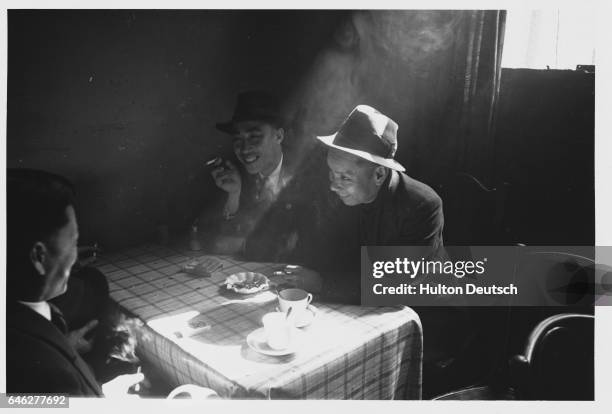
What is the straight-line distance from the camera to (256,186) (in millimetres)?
2014

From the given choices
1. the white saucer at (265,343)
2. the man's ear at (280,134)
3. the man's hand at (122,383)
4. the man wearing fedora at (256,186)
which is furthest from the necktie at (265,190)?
the man's hand at (122,383)

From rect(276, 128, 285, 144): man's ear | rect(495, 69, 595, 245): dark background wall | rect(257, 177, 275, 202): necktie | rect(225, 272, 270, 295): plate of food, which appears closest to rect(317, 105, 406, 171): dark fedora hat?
rect(276, 128, 285, 144): man's ear

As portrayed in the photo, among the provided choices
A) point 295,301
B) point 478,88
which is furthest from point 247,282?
point 478,88

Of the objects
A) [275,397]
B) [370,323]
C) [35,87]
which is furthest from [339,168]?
[35,87]

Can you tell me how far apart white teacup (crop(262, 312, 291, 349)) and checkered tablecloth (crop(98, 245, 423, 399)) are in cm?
4

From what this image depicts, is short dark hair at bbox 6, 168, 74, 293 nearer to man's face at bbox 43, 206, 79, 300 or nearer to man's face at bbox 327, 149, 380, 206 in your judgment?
man's face at bbox 43, 206, 79, 300

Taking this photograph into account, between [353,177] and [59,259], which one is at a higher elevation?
[353,177]

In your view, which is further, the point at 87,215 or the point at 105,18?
the point at 87,215

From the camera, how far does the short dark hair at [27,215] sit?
1.46 m

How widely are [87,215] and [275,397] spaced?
103cm

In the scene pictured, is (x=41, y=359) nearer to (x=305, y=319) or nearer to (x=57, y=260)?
(x=57, y=260)

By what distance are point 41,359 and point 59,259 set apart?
283 mm

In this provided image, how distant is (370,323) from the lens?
146 centimetres
